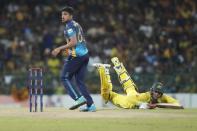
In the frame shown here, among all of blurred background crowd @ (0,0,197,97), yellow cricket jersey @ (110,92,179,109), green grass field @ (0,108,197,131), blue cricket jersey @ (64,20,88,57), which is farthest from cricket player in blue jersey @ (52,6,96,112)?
blurred background crowd @ (0,0,197,97)

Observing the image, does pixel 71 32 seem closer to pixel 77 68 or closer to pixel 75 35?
pixel 75 35

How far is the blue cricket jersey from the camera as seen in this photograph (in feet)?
54.3

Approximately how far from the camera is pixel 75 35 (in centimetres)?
1655

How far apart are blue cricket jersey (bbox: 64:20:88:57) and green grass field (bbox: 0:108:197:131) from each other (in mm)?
1319

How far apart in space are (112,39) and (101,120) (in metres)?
12.7

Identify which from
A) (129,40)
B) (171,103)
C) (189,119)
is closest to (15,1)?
(129,40)

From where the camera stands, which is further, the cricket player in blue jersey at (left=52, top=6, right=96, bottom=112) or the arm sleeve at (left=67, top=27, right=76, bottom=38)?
the cricket player in blue jersey at (left=52, top=6, right=96, bottom=112)

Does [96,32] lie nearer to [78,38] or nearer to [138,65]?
[138,65]

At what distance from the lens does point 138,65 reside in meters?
26.6

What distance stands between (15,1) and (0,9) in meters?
0.66

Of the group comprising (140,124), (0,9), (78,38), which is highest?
(0,9)

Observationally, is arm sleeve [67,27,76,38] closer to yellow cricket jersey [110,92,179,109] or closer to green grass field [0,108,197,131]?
green grass field [0,108,197,131]

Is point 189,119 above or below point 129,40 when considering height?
below

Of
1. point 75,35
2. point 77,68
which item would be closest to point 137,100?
point 77,68
